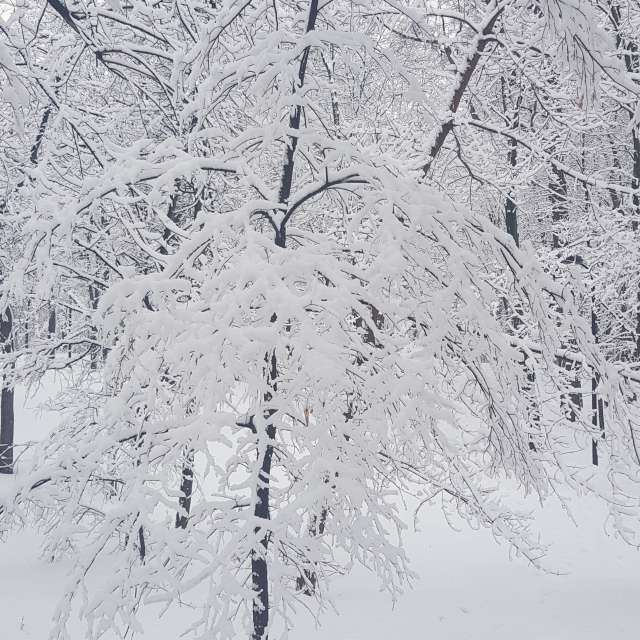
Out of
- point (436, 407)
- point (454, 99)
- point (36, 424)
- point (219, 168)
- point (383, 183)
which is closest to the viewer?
point (436, 407)

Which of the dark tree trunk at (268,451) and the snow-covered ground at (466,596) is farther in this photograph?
the snow-covered ground at (466,596)

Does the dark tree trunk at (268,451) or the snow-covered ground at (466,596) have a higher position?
the dark tree trunk at (268,451)

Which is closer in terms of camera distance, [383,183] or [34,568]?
[383,183]

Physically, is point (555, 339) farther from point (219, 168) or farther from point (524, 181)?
point (524, 181)

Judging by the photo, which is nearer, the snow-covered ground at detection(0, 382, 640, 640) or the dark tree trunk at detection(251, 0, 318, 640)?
the dark tree trunk at detection(251, 0, 318, 640)

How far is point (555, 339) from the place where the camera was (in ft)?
10.3

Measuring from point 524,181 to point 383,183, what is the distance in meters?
5.27

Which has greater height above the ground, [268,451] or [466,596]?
[268,451]

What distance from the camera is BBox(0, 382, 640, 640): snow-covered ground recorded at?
6.32 meters

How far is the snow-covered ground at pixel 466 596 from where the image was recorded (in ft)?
20.7

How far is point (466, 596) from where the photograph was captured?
24.4ft

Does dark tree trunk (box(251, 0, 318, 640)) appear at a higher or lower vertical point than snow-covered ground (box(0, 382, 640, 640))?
higher

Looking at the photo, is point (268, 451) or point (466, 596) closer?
point (268, 451)

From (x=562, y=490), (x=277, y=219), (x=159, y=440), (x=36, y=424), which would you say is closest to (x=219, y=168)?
(x=277, y=219)
